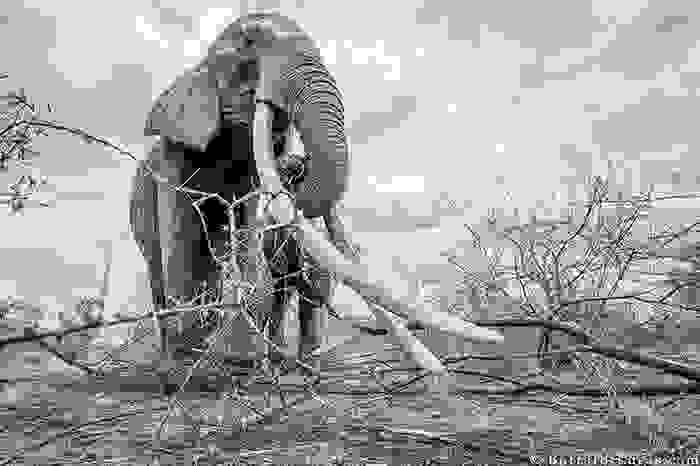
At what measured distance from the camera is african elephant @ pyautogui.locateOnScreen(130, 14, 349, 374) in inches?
100

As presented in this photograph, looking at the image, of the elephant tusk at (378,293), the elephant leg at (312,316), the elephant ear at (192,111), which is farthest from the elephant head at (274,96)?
the elephant leg at (312,316)

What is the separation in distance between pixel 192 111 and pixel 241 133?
259 millimetres

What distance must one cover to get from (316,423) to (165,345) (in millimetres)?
1383

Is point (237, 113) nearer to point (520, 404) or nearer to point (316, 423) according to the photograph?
point (316, 423)

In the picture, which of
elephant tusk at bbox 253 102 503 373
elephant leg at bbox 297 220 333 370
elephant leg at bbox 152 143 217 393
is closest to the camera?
elephant tusk at bbox 253 102 503 373

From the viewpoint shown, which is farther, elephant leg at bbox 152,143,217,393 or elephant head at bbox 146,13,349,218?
elephant leg at bbox 152,143,217,393

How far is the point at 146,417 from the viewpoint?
7.56 feet

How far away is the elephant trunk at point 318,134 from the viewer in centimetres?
249

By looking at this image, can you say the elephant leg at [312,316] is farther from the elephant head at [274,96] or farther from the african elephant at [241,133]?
the elephant head at [274,96]

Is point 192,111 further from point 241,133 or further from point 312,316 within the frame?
point 312,316

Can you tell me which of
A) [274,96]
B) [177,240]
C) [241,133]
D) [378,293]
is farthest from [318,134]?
[378,293]

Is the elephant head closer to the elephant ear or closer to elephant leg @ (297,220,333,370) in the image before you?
the elephant ear

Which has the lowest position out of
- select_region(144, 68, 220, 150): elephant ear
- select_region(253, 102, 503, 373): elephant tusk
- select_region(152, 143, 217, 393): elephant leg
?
select_region(253, 102, 503, 373): elephant tusk

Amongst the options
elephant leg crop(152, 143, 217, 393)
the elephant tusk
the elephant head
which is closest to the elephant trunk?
the elephant head
